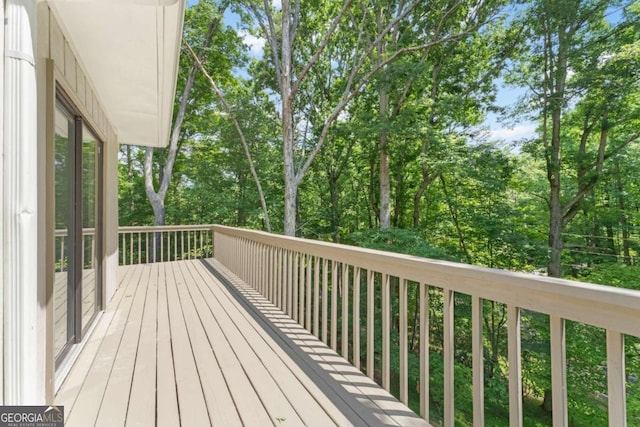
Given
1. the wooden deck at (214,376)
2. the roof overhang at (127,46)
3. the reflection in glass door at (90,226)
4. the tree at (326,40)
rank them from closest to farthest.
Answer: the wooden deck at (214,376) < the roof overhang at (127,46) < the reflection in glass door at (90,226) < the tree at (326,40)

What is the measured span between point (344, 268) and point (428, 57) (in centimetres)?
1001

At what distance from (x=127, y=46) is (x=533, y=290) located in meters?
2.84

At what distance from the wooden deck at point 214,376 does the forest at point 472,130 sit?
543cm

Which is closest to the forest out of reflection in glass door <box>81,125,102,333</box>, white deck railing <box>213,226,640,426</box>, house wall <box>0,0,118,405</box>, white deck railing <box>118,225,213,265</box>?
white deck railing <box>118,225,213,265</box>

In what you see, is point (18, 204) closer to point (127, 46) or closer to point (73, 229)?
point (73, 229)

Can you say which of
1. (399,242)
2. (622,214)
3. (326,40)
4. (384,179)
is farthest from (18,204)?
(622,214)

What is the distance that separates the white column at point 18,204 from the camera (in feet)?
4.14

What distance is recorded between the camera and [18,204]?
1284 millimetres

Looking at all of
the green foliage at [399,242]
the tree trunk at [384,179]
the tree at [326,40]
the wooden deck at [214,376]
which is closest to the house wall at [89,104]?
the wooden deck at [214,376]

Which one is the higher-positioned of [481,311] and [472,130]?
[472,130]

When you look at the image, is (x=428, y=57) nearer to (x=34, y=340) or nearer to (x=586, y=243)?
(x=586, y=243)

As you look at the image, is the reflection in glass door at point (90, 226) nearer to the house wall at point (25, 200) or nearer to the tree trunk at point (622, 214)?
the house wall at point (25, 200)

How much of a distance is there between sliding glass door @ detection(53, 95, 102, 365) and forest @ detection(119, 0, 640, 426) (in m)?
5.02

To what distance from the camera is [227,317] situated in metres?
3.40
